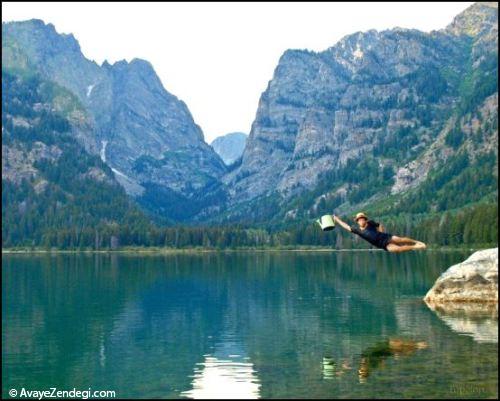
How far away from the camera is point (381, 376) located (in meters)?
53.8

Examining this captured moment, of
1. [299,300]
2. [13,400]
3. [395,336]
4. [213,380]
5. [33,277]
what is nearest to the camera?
[13,400]

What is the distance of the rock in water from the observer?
93.2 m

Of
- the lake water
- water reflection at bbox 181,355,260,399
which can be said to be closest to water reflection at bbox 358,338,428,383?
the lake water

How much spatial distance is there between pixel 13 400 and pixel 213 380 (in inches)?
584

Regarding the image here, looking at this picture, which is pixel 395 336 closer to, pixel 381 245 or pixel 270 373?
pixel 270 373

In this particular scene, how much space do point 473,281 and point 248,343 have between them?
3637cm

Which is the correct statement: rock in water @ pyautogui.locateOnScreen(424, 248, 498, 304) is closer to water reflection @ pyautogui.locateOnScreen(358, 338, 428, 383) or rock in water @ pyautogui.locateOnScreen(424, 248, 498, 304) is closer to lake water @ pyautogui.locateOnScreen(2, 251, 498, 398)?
lake water @ pyautogui.locateOnScreen(2, 251, 498, 398)

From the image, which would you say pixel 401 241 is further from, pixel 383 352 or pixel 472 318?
pixel 472 318

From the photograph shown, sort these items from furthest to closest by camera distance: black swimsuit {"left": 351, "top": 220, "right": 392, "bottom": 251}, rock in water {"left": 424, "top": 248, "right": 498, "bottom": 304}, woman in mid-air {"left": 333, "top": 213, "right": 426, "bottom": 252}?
rock in water {"left": 424, "top": 248, "right": 498, "bottom": 304}, black swimsuit {"left": 351, "top": 220, "right": 392, "bottom": 251}, woman in mid-air {"left": 333, "top": 213, "right": 426, "bottom": 252}

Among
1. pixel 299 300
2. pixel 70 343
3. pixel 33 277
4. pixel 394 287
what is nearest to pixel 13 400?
pixel 70 343

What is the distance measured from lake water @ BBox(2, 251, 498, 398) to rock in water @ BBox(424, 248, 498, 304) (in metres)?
4.24

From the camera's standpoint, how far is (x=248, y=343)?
74.5 meters

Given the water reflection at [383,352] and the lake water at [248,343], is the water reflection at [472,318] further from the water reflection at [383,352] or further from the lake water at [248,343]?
the water reflection at [383,352]

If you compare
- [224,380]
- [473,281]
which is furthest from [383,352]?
[473,281]
